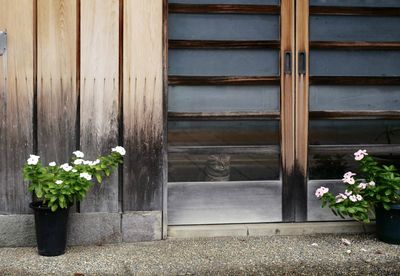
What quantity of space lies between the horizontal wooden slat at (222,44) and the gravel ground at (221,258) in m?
1.95

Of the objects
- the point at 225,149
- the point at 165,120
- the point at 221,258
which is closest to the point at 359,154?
the point at 225,149

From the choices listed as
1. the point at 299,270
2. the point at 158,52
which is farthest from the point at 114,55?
the point at 299,270

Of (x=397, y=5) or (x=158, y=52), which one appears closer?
(x=158, y=52)

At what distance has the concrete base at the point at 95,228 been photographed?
5.00m

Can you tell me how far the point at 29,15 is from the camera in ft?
16.4

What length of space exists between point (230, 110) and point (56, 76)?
1762mm

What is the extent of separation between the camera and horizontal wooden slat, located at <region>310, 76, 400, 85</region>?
18.0 ft

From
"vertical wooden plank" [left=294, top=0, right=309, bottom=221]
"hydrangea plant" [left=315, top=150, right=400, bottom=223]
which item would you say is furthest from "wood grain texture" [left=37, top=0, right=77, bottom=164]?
"hydrangea plant" [left=315, top=150, right=400, bottom=223]

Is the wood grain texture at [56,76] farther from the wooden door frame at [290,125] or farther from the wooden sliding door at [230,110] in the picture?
the wooden door frame at [290,125]

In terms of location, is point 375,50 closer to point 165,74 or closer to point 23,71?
point 165,74

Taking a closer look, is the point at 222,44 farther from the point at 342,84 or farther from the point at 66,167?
the point at 66,167

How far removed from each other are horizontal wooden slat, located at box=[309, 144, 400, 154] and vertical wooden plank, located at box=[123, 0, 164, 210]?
5.43 ft

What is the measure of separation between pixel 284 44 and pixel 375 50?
3.30 feet

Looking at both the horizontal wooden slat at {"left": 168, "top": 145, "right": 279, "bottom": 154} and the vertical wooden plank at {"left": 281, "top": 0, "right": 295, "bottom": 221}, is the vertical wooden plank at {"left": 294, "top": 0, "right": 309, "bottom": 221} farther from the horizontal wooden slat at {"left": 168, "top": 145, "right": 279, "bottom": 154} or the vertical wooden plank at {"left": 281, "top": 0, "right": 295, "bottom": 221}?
the horizontal wooden slat at {"left": 168, "top": 145, "right": 279, "bottom": 154}
